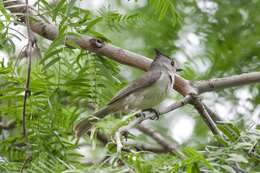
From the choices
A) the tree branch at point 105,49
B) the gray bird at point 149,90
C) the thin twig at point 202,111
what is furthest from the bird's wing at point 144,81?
the thin twig at point 202,111

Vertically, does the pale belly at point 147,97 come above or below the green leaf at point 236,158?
above

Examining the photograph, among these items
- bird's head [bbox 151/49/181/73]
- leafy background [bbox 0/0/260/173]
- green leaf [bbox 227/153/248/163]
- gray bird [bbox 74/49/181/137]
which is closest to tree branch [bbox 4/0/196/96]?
leafy background [bbox 0/0/260/173]

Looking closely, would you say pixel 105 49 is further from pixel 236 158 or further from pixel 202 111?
pixel 236 158

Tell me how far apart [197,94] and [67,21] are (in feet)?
2.42

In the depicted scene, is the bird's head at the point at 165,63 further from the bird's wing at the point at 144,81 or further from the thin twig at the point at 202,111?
the thin twig at the point at 202,111

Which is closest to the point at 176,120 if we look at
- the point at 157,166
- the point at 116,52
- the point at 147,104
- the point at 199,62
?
the point at 199,62

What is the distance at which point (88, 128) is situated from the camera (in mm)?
3215

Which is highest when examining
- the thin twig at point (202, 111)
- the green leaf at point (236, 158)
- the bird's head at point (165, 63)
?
the bird's head at point (165, 63)

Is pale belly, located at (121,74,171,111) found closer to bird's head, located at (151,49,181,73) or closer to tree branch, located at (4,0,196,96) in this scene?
bird's head, located at (151,49,181,73)

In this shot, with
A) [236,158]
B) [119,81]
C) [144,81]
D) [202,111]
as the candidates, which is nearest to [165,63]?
[144,81]

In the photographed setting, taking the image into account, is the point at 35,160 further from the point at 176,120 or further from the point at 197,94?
the point at 176,120

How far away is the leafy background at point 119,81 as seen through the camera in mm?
1983

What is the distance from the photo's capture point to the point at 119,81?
325 centimetres

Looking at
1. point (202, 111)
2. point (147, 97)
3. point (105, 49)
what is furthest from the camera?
point (147, 97)
